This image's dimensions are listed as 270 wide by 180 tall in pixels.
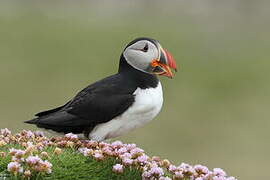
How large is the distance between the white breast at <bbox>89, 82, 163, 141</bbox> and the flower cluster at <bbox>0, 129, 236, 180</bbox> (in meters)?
0.47

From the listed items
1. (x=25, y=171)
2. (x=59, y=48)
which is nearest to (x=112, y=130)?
(x=25, y=171)

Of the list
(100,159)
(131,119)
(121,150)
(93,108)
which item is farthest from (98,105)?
(100,159)

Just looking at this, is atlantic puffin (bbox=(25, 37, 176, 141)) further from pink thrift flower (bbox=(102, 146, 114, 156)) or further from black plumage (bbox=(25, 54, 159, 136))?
pink thrift flower (bbox=(102, 146, 114, 156))

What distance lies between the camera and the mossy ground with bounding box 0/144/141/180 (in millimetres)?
8055

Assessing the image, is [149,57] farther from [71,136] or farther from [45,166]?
[45,166]

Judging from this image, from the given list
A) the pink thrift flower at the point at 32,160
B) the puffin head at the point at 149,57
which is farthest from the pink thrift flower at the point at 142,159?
the puffin head at the point at 149,57

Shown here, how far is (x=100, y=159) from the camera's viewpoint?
27.3 ft

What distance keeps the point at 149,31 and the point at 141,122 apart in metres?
36.7

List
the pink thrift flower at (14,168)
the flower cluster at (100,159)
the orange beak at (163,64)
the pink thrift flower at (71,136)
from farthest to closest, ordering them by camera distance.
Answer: the orange beak at (163,64) → the pink thrift flower at (71,136) → the flower cluster at (100,159) → the pink thrift flower at (14,168)

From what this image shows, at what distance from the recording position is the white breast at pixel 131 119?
9578 mm

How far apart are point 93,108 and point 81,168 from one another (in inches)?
61.2

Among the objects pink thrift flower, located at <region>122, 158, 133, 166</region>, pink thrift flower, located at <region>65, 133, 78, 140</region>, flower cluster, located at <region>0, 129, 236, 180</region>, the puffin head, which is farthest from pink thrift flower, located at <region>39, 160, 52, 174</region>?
the puffin head

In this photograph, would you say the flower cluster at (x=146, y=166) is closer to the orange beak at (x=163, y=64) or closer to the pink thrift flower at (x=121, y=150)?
the pink thrift flower at (x=121, y=150)

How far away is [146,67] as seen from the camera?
10.1 metres
